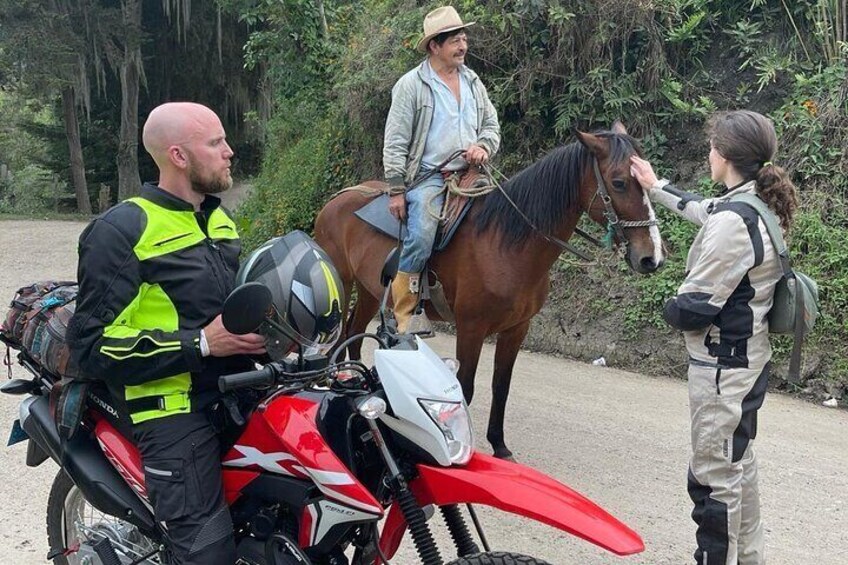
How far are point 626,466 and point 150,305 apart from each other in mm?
3577

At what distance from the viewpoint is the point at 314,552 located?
2.42 meters

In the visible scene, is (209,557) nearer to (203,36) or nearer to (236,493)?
(236,493)

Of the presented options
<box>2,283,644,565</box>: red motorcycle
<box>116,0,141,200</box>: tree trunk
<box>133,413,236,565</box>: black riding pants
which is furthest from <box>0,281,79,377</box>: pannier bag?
<box>116,0,141,200</box>: tree trunk

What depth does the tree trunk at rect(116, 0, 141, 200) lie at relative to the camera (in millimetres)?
19641

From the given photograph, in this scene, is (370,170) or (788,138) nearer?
(788,138)

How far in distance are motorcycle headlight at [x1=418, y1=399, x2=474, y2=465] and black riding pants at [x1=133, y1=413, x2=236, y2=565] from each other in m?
0.82

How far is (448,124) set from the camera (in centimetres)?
536

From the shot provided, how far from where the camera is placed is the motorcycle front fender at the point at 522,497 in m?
2.09

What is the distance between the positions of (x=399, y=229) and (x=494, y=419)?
149 cm

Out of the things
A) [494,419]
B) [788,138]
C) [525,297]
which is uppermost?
[788,138]

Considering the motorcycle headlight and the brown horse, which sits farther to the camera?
the brown horse

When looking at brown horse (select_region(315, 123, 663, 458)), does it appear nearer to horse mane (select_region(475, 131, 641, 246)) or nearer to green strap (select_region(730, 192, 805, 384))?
horse mane (select_region(475, 131, 641, 246))

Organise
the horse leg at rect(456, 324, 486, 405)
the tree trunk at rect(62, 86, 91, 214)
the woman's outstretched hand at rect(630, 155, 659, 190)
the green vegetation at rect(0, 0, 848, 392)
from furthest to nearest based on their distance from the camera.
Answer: the tree trunk at rect(62, 86, 91, 214) → the green vegetation at rect(0, 0, 848, 392) → the horse leg at rect(456, 324, 486, 405) → the woman's outstretched hand at rect(630, 155, 659, 190)

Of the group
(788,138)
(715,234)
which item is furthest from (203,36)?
(715,234)
